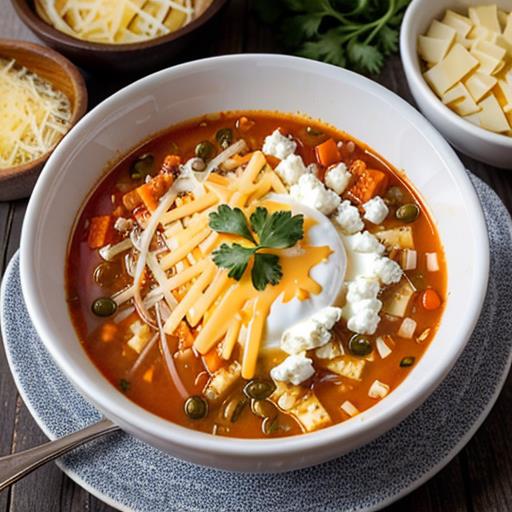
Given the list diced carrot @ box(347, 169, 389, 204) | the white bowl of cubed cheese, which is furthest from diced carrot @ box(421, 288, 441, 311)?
the white bowl of cubed cheese

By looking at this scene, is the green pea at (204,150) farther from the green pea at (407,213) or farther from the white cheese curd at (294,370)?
the white cheese curd at (294,370)

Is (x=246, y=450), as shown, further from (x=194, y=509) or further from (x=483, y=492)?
(x=483, y=492)

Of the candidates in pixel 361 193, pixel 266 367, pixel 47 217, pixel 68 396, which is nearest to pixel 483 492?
pixel 266 367

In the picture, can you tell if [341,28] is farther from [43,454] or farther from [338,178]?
[43,454]

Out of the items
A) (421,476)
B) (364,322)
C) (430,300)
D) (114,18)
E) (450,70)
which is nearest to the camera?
(421,476)

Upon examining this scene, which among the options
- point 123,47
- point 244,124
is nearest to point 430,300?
point 244,124

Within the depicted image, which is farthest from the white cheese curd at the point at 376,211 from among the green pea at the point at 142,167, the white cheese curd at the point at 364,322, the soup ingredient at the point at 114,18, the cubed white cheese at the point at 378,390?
the soup ingredient at the point at 114,18
